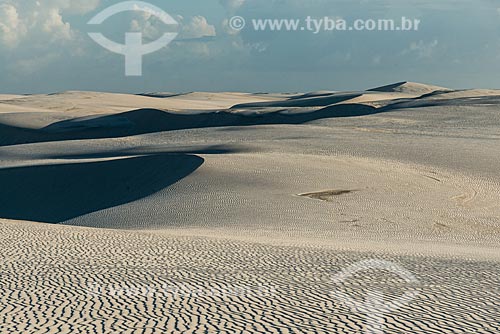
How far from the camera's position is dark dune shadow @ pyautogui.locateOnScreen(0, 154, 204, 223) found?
878 inches

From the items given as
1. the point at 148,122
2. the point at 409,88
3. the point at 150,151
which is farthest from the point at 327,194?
the point at 409,88

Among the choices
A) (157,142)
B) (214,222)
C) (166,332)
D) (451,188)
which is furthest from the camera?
(157,142)

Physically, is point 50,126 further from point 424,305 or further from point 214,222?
point 424,305

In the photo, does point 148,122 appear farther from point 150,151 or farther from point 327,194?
point 327,194

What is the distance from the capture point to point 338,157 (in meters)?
26.6

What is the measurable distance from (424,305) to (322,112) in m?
45.9

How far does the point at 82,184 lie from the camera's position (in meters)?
24.5

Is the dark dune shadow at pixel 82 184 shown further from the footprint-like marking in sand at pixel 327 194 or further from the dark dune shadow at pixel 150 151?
the footprint-like marking in sand at pixel 327 194

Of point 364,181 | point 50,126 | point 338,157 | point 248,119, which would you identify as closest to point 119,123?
point 50,126

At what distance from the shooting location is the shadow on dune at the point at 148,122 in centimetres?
5178

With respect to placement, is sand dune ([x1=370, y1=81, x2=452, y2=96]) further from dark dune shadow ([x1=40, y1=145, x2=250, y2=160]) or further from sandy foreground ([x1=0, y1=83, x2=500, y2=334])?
dark dune shadow ([x1=40, y1=145, x2=250, y2=160])

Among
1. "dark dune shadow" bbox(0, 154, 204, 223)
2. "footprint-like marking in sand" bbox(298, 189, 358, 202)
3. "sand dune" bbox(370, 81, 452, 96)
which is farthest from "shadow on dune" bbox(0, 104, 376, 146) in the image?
"sand dune" bbox(370, 81, 452, 96)

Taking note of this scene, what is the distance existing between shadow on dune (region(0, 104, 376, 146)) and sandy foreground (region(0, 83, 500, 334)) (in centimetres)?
1392

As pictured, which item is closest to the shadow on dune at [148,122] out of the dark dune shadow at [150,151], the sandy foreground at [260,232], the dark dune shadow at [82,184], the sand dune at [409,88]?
the sandy foreground at [260,232]
